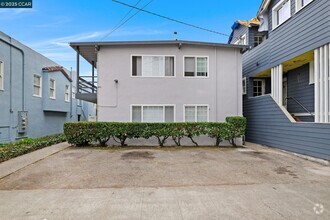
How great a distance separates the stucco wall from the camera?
477 inches

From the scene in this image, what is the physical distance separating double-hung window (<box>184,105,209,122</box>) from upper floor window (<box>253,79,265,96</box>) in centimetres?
466

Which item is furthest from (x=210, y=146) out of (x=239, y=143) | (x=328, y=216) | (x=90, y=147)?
(x=328, y=216)

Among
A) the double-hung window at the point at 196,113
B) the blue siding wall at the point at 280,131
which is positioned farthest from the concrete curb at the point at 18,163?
the blue siding wall at the point at 280,131

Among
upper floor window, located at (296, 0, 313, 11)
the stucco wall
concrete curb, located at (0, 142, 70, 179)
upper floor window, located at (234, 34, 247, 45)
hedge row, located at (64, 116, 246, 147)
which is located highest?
upper floor window, located at (234, 34, 247, 45)

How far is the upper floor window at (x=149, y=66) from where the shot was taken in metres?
12.3

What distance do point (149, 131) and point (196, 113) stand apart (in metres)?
2.82

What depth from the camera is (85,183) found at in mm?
5441

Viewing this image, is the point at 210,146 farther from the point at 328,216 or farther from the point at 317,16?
the point at 328,216

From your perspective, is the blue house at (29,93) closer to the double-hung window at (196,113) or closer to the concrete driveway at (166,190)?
the concrete driveway at (166,190)

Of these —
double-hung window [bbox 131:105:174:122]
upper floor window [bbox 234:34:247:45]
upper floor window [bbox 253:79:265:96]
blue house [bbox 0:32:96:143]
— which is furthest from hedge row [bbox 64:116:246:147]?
upper floor window [bbox 234:34:247:45]

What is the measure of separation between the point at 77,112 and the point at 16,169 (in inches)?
684

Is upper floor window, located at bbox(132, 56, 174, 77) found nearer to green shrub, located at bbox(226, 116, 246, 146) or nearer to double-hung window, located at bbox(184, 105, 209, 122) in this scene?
double-hung window, located at bbox(184, 105, 209, 122)

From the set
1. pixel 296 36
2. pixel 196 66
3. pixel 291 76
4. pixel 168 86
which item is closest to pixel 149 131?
pixel 168 86

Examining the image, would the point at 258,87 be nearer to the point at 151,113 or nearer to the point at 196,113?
the point at 196,113
